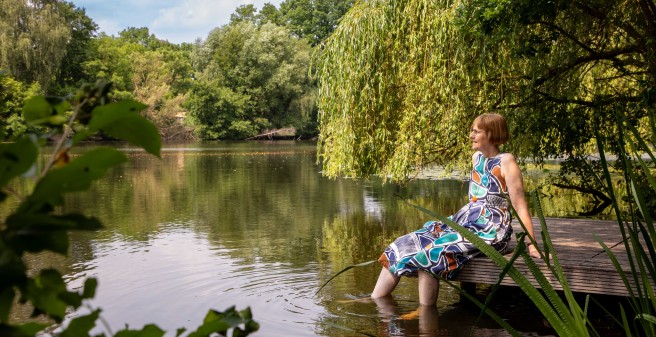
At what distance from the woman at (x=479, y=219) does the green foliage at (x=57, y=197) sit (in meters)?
4.99

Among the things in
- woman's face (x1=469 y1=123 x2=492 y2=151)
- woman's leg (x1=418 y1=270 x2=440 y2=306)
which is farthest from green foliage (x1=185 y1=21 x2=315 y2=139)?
woman's face (x1=469 y1=123 x2=492 y2=151)

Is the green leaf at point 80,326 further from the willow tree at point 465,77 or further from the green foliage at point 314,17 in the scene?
the green foliage at point 314,17

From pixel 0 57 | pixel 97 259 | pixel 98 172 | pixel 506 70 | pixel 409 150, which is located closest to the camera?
pixel 98 172

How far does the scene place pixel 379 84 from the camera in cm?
1067

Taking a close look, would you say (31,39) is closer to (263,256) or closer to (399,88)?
(399,88)

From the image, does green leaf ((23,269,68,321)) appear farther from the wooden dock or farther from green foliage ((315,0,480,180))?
green foliage ((315,0,480,180))

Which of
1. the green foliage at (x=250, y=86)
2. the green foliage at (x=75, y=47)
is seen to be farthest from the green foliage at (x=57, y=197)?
the green foliage at (x=75, y=47)

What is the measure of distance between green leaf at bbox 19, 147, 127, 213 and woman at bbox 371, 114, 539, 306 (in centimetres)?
510

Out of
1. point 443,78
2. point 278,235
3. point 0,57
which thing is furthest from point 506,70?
point 0,57

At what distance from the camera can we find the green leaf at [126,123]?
0.63 m

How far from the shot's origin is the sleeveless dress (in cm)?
564

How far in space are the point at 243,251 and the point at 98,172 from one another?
8.89 m

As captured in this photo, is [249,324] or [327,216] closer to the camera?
[249,324]

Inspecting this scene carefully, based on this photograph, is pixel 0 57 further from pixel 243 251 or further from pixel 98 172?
pixel 98 172
